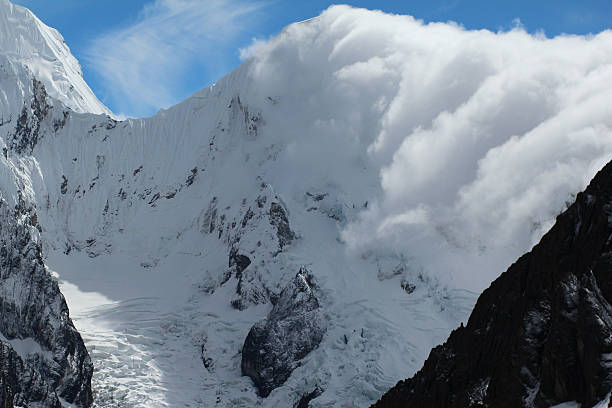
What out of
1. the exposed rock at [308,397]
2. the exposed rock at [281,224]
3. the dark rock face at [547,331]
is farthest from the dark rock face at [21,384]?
the dark rock face at [547,331]

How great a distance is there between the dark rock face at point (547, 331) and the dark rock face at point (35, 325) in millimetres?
106900

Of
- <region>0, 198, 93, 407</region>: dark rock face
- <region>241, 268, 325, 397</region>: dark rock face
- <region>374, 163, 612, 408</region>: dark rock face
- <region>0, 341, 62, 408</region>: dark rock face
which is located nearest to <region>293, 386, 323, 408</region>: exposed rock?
<region>241, 268, 325, 397</region>: dark rock face

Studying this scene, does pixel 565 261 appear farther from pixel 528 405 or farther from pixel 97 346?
pixel 97 346

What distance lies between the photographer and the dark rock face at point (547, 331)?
145ft

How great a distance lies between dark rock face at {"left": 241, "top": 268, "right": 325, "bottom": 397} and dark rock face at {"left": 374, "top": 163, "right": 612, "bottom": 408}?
339 ft

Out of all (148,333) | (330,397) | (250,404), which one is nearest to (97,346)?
(148,333)

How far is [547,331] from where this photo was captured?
162ft

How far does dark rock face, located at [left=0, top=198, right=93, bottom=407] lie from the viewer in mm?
159750

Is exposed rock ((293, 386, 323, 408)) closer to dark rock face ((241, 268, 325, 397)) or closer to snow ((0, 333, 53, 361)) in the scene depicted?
dark rock face ((241, 268, 325, 397))

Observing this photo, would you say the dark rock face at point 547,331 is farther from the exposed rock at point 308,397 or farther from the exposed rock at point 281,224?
the exposed rock at point 281,224

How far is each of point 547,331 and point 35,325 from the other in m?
137

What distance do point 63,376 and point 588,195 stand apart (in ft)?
423

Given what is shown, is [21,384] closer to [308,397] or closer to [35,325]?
[35,325]

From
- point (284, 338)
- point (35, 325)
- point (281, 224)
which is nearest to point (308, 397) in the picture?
point (284, 338)
